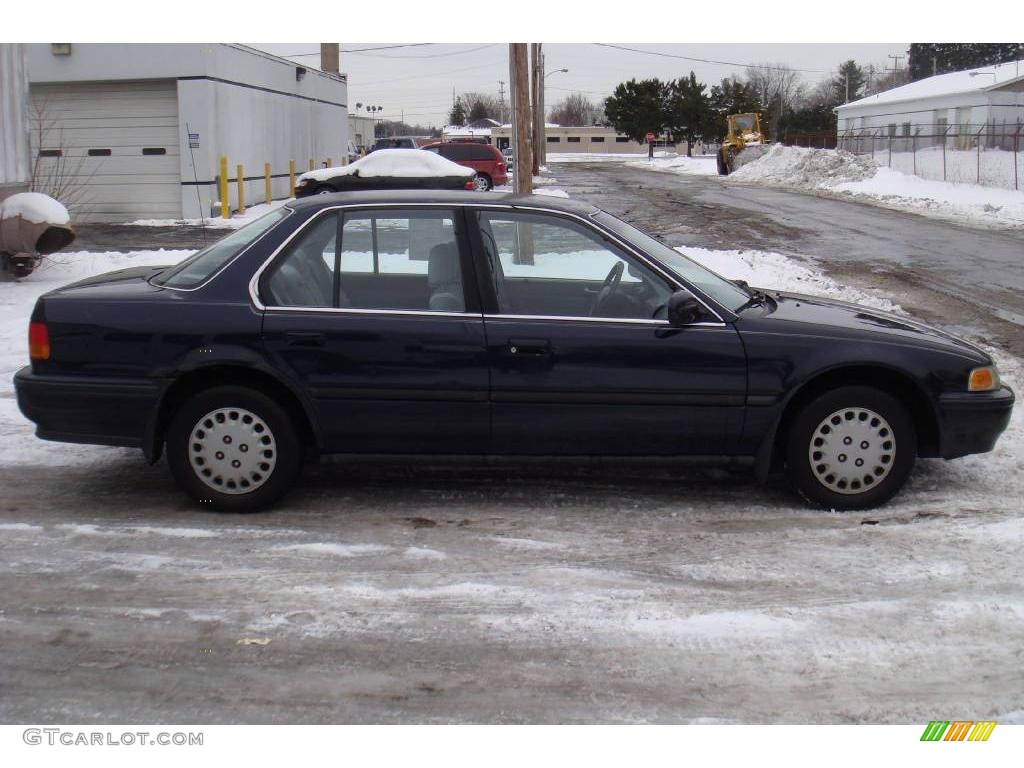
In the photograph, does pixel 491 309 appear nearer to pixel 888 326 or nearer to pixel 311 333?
pixel 311 333

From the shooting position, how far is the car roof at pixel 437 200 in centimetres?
552

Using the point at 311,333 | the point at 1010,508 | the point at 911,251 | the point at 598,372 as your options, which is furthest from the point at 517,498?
the point at 911,251

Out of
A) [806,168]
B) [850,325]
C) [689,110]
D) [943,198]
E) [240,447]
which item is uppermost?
[689,110]

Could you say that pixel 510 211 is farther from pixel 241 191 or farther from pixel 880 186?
pixel 880 186

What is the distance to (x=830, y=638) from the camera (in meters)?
4.05

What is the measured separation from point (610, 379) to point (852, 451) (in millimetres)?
1252

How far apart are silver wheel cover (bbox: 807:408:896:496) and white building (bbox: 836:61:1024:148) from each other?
1594 inches

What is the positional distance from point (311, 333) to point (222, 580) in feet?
4.25

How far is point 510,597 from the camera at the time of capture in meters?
4.39

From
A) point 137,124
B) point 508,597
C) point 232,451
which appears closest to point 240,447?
point 232,451

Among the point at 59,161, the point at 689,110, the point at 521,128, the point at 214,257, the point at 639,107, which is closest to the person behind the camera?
the point at 214,257

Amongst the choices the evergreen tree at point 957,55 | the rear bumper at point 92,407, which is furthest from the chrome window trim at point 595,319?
the evergreen tree at point 957,55

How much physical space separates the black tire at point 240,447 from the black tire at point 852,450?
8.03 ft

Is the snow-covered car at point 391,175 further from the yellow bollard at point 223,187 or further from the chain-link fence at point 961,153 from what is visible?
the chain-link fence at point 961,153
